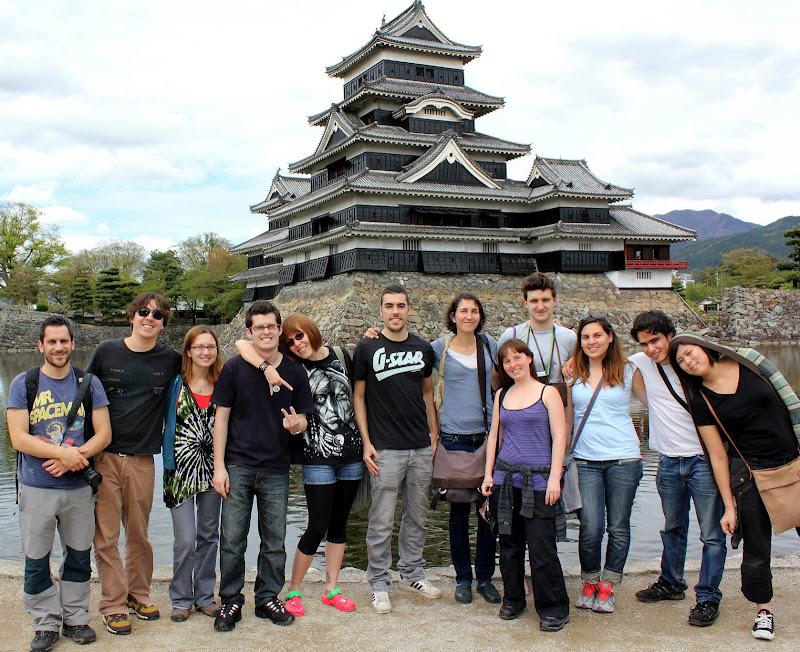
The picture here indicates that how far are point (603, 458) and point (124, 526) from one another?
3.23 meters

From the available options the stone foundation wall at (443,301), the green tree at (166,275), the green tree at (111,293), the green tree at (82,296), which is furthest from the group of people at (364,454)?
the green tree at (82,296)

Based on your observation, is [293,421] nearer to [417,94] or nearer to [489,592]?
[489,592]

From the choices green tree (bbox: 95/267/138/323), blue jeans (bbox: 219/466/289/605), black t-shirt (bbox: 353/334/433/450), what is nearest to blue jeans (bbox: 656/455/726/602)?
black t-shirt (bbox: 353/334/433/450)

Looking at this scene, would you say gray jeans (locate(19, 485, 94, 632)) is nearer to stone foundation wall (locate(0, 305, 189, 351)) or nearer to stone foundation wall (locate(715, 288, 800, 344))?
stone foundation wall (locate(715, 288, 800, 344))

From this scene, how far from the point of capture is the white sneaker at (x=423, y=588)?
469 cm

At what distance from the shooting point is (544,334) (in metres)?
5.14

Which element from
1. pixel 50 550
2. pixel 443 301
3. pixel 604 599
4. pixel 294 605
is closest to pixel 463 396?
pixel 604 599

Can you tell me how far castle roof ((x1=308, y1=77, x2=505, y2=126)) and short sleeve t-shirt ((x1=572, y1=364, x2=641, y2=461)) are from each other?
26931 mm

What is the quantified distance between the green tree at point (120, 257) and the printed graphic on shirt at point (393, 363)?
6457 centimetres

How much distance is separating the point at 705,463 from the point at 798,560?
1676 millimetres

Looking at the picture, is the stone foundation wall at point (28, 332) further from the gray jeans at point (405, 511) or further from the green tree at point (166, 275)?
the gray jeans at point (405, 511)

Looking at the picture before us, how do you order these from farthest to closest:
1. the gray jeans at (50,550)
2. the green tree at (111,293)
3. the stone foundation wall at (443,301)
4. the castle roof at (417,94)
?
the green tree at (111,293) < the castle roof at (417,94) < the stone foundation wall at (443,301) < the gray jeans at (50,550)

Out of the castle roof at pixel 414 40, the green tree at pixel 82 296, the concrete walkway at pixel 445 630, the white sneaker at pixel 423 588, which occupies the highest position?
the castle roof at pixel 414 40

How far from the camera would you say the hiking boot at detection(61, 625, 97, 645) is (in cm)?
400
